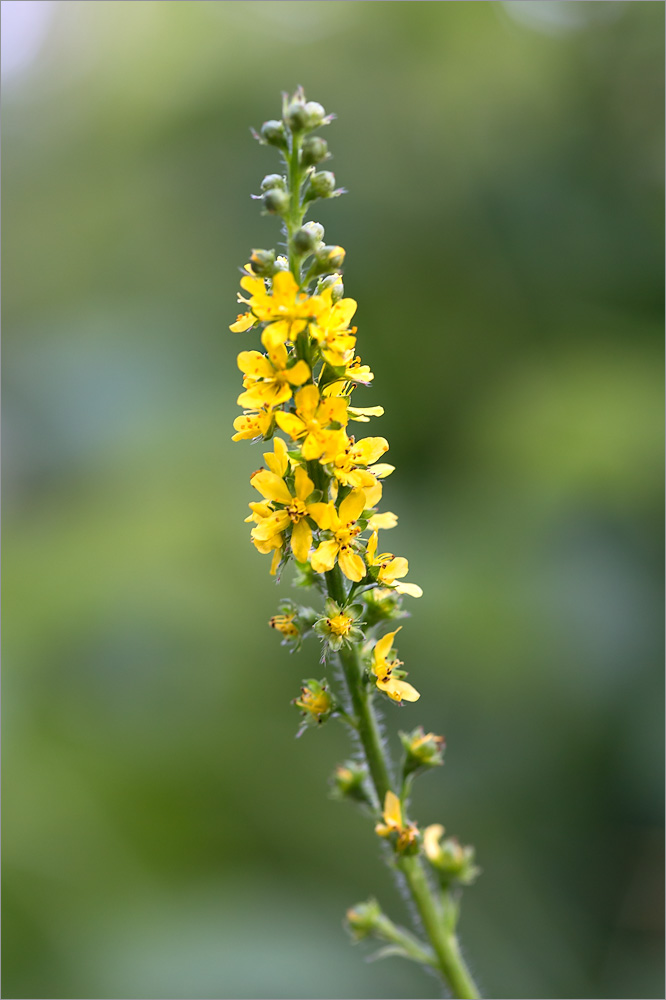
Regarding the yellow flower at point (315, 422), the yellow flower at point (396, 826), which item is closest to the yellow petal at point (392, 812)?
the yellow flower at point (396, 826)

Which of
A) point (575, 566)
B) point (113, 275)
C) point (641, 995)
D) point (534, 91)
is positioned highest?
point (534, 91)

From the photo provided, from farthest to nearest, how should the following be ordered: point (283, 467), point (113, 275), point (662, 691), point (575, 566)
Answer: point (113, 275) → point (575, 566) → point (662, 691) → point (283, 467)

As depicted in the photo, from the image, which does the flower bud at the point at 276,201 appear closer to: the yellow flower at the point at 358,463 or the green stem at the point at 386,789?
the yellow flower at the point at 358,463

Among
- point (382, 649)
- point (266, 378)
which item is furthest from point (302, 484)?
point (382, 649)

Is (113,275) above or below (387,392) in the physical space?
above

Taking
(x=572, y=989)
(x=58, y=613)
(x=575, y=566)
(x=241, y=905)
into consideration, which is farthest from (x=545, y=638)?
(x=58, y=613)

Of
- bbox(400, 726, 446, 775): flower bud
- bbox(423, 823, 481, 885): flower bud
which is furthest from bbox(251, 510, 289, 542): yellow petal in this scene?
bbox(423, 823, 481, 885): flower bud

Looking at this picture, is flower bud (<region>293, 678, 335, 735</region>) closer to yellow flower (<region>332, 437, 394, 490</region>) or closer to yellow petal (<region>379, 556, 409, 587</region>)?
yellow petal (<region>379, 556, 409, 587</region>)

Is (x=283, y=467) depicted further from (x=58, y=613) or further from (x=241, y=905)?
(x=58, y=613)
